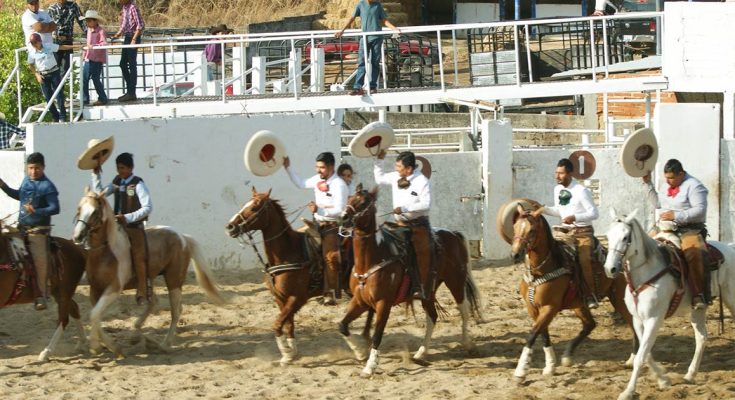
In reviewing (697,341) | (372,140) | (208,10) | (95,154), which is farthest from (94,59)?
(208,10)

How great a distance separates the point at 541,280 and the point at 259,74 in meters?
9.70

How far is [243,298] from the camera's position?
14.9 meters

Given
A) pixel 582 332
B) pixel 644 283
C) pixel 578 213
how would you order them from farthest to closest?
pixel 582 332, pixel 578 213, pixel 644 283

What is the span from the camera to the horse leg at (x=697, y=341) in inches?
433

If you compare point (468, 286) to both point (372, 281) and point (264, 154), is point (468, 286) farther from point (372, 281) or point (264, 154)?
point (264, 154)

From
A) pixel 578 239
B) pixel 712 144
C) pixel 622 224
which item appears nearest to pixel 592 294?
pixel 578 239

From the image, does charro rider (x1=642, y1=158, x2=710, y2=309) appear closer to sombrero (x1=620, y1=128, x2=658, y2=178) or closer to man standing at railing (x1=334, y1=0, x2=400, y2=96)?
sombrero (x1=620, y1=128, x2=658, y2=178)

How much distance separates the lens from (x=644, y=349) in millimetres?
10438

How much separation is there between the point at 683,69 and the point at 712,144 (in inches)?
66.3

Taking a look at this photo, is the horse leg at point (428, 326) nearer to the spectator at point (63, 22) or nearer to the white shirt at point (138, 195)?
the white shirt at point (138, 195)

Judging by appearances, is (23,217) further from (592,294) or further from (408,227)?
(592,294)

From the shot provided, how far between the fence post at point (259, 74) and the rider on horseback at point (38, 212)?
7786mm

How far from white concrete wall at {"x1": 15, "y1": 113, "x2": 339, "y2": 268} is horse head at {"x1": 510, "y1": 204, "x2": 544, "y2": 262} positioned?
6161 mm

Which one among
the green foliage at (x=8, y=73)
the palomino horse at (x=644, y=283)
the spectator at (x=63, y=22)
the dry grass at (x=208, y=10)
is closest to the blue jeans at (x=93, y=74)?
the spectator at (x=63, y=22)
